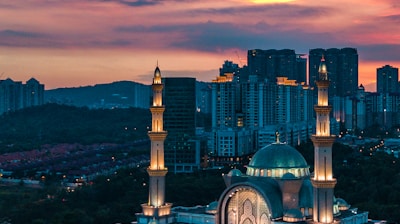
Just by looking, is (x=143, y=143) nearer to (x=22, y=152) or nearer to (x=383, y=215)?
(x=22, y=152)

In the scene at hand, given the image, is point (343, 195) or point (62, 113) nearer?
point (343, 195)

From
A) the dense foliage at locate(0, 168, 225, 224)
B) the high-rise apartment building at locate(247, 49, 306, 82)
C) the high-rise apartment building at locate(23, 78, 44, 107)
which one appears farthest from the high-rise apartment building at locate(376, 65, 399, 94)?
the dense foliage at locate(0, 168, 225, 224)

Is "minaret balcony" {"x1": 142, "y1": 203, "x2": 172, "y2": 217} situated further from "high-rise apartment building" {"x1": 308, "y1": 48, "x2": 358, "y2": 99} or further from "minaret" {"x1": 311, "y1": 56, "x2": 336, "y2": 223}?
"high-rise apartment building" {"x1": 308, "y1": 48, "x2": 358, "y2": 99}

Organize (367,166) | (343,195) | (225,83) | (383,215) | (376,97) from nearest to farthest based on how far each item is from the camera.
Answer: (383,215) → (343,195) → (367,166) → (225,83) → (376,97)

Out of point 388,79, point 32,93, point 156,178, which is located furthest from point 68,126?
point 156,178

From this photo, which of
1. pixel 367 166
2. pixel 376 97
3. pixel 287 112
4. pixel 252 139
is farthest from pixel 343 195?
pixel 376 97
